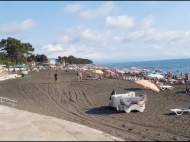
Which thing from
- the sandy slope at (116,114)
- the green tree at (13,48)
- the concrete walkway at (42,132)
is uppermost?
the green tree at (13,48)

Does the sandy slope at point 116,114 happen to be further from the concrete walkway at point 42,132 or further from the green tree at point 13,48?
the green tree at point 13,48

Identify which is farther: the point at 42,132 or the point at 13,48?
the point at 13,48

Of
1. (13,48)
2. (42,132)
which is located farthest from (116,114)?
(13,48)

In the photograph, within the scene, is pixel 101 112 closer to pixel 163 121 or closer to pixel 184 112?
pixel 163 121

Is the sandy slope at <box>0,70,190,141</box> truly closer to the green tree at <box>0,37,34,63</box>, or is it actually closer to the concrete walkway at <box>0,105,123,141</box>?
the concrete walkway at <box>0,105,123,141</box>

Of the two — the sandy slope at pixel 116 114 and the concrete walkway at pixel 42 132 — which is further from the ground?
the concrete walkway at pixel 42 132

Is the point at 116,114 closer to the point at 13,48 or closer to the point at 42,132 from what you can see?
the point at 42,132

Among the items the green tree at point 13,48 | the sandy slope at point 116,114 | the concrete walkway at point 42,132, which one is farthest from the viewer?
the green tree at point 13,48

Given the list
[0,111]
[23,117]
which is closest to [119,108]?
[23,117]

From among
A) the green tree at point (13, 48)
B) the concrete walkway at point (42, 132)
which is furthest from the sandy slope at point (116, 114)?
the green tree at point (13, 48)

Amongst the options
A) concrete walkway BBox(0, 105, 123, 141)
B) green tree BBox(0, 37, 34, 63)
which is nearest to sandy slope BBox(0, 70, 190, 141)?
concrete walkway BBox(0, 105, 123, 141)

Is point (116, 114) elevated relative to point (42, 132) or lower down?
lower down

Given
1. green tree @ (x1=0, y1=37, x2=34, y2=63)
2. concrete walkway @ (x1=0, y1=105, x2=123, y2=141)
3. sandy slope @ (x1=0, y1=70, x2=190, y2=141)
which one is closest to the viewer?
concrete walkway @ (x1=0, y1=105, x2=123, y2=141)

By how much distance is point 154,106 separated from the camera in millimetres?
15773
